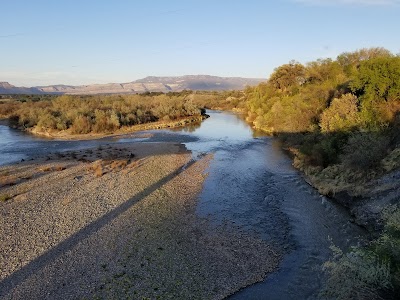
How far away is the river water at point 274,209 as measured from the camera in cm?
1359

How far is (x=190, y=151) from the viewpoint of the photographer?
131 feet

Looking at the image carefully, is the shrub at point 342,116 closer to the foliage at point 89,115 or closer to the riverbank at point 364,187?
the riverbank at point 364,187

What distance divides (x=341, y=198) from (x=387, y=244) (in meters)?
11.4

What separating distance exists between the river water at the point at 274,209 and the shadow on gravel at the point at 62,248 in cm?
433

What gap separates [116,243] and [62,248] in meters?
2.24

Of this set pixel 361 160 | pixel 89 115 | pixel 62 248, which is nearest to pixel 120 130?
pixel 89 115

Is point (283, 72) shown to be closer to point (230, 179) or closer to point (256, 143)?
point (256, 143)

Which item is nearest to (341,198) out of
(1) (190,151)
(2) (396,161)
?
(2) (396,161)

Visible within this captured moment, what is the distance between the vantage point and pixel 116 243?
52.0 feet

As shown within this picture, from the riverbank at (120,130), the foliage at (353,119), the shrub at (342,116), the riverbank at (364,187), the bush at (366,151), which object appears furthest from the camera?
the riverbank at (120,130)

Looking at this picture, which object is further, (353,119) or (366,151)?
(353,119)

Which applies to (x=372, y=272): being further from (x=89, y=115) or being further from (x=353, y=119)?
(x=89, y=115)

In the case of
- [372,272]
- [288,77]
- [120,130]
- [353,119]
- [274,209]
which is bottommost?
[274,209]

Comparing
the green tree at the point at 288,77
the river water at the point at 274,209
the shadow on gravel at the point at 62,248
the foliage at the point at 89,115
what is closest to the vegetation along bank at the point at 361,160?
the river water at the point at 274,209
